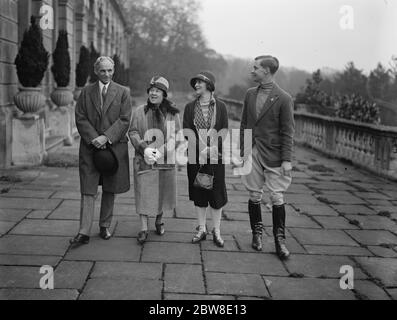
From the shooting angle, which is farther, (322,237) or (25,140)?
(25,140)

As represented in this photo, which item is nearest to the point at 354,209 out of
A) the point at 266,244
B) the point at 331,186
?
the point at 331,186

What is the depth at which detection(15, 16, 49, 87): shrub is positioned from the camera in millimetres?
9250

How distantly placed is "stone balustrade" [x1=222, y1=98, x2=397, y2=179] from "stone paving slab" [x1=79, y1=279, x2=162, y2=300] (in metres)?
6.98

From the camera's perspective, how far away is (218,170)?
5.17m

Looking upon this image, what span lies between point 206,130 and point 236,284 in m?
1.64

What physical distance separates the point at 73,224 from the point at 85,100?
1.54 meters

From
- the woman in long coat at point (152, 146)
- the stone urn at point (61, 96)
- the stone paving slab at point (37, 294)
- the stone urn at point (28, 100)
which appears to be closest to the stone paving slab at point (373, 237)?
the woman in long coat at point (152, 146)

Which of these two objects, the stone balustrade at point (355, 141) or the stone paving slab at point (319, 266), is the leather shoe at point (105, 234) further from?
the stone balustrade at point (355, 141)

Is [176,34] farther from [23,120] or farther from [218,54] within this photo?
[23,120]

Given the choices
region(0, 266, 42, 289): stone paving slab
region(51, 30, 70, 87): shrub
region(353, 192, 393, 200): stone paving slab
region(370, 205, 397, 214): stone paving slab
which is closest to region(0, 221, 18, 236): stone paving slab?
region(0, 266, 42, 289): stone paving slab

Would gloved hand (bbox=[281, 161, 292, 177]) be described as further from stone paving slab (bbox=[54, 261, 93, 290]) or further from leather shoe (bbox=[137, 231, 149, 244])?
stone paving slab (bbox=[54, 261, 93, 290])

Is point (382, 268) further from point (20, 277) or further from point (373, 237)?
point (20, 277)

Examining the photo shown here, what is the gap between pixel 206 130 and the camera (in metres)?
5.07

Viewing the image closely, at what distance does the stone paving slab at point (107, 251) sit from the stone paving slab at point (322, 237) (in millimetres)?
1867
